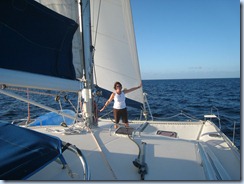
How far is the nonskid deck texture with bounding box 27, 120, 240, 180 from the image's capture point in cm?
257

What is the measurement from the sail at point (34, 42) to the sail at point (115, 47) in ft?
7.05

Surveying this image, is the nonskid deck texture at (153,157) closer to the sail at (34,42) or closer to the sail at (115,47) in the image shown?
the sail at (34,42)

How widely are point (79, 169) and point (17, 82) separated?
1.33 metres

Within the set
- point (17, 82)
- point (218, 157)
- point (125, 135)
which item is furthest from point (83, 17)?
point (218, 157)

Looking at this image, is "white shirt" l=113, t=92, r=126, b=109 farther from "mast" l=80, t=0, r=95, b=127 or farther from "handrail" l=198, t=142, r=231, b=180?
"handrail" l=198, t=142, r=231, b=180

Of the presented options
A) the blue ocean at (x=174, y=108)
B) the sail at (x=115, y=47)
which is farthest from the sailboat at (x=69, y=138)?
the sail at (x=115, y=47)

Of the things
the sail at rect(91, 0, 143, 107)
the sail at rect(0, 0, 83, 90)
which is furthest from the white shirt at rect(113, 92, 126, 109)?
the sail at rect(0, 0, 83, 90)

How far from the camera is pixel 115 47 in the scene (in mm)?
5742

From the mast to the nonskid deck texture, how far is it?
400 mm

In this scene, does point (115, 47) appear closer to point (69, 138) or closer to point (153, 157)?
point (69, 138)

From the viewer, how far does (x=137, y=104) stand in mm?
5867

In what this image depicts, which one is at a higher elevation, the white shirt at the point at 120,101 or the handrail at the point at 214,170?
the white shirt at the point at 120,101

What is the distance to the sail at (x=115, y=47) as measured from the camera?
5.54 meters

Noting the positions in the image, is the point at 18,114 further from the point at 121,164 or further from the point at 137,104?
the point at 121,164
